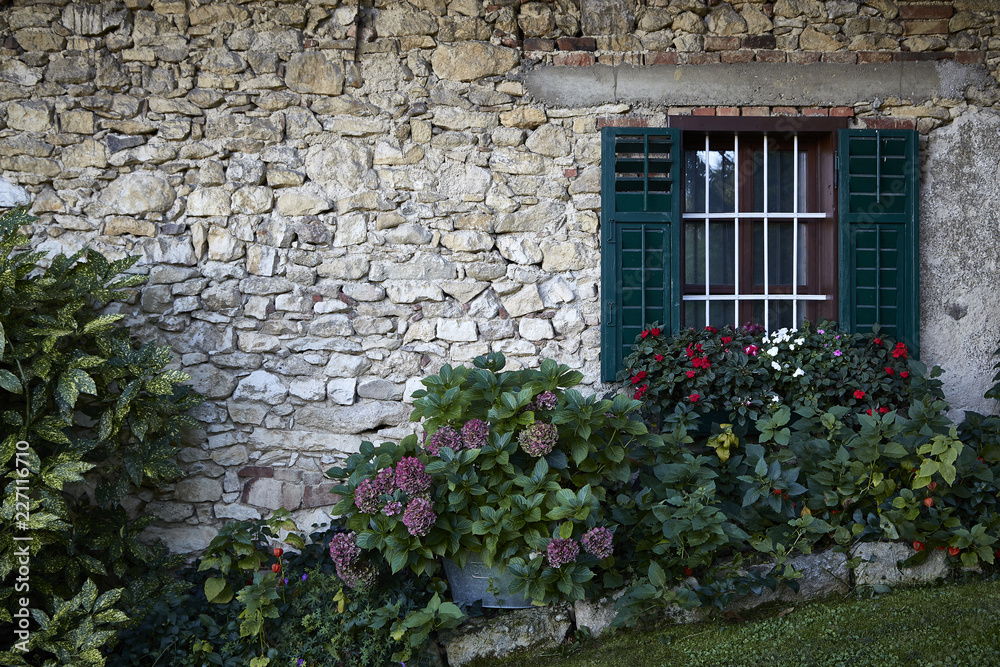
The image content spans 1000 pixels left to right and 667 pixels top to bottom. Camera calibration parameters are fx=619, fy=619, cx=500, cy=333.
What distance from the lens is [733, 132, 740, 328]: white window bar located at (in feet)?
12.2

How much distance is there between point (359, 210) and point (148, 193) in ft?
3.91

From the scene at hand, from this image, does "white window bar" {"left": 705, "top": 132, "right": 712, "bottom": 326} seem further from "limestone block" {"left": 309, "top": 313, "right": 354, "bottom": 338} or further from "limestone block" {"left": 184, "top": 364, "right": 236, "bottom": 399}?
"limestone block" {"left": 184, "top": 364, "right": 236, "bottom": 399}

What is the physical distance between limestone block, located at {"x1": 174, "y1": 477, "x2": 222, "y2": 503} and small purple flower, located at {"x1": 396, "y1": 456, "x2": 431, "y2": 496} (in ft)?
4.39

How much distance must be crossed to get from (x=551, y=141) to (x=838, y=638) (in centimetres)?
278

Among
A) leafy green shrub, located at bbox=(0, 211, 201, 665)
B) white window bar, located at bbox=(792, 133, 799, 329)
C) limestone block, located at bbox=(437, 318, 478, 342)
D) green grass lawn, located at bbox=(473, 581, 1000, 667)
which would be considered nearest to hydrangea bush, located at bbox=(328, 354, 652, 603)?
green grass lawn, located at bbox=(473, 581, 1000, 667)

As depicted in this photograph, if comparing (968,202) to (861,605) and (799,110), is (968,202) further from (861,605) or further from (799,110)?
(861,605)

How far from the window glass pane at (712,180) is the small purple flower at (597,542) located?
82.9 inches

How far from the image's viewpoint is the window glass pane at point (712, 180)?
12.4 feet

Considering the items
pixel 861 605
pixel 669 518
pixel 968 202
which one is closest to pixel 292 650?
pixel 669 518

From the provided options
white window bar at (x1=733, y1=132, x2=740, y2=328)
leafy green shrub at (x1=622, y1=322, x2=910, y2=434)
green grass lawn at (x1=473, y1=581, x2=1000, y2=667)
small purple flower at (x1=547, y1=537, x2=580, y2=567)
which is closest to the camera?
green grass lawn at (x1=473, y1=581, x2=1000, y2=667)

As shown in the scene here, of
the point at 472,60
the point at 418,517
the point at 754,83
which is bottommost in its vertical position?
the point at 418,517

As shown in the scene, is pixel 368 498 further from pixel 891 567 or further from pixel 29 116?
pixel 29 116

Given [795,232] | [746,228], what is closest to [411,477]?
[746,228]

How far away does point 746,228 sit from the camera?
3.78 m
